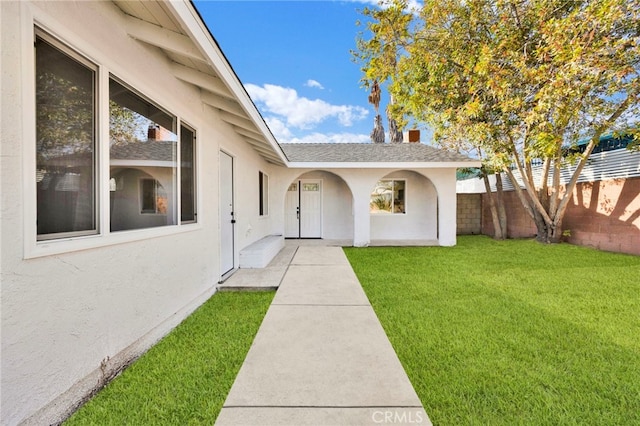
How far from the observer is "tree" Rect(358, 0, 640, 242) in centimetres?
577

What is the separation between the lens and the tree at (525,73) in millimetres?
5770

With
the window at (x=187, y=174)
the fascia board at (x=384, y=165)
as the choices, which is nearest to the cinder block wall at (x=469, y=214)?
the fascia board at (x=384, y=165)

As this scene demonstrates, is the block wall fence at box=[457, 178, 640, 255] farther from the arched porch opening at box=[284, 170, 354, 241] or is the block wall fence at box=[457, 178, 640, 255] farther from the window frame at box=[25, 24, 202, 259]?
the window frame at box=[25, 24, 202, 259]

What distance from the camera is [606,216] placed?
8.79 meters

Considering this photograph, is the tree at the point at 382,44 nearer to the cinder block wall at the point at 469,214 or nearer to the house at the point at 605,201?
the house at the point at 605,201

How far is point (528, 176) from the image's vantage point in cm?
971

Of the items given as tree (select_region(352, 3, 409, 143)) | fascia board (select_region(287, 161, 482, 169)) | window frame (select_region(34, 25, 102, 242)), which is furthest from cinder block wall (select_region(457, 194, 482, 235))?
window frame (select_region(34, 25, 102, 242))

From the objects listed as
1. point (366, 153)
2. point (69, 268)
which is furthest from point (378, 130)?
point (69, 268)

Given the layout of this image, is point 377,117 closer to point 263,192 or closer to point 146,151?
point 263,192

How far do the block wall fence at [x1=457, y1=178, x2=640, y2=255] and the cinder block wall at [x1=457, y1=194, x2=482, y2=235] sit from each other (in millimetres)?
1395

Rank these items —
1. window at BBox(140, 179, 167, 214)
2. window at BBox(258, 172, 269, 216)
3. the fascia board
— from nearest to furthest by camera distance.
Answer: window at BBox(140, 179, 167, 214) < window at BBox(258, 172, 269, 216) < the fascia board

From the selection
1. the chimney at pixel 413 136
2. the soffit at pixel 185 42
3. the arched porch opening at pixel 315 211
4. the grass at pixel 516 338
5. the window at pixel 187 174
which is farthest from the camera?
the chimney at pixel 413 136

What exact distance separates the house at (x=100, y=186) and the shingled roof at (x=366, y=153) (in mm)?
5163

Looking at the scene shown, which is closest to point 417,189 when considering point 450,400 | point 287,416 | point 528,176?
point 528,176
